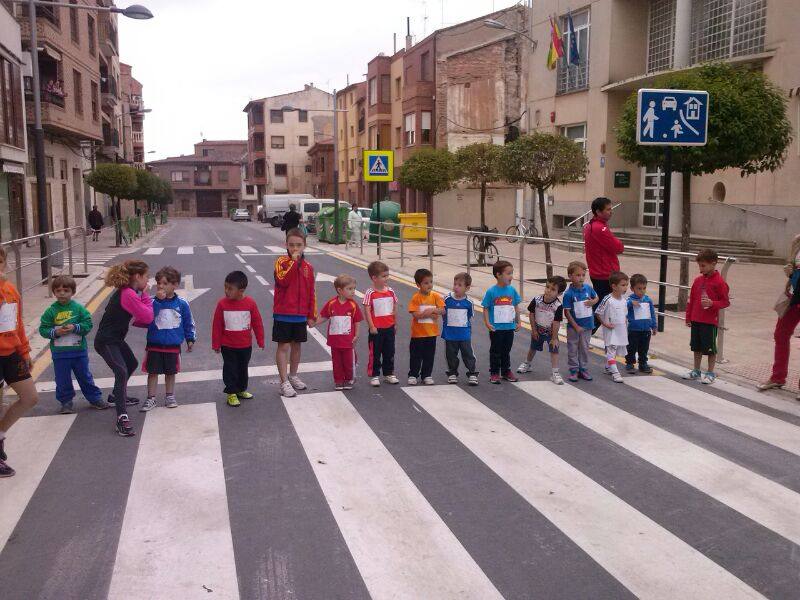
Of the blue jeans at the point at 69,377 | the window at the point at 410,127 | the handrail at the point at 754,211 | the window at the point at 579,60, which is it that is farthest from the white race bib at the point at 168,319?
the window at the point at 410,127

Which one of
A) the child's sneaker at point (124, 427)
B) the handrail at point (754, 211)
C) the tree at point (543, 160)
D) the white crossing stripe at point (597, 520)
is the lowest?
the white crossing stripe at point (597, 520)

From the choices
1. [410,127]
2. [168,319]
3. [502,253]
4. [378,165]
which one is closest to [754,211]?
[502,253]

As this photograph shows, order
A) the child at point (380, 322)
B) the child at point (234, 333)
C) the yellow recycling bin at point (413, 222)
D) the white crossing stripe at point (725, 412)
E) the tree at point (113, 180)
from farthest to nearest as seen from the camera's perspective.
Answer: the tree at point (113, 180), the yellow recycling bin at point (413, 222), the child at point (380, 322), the child at point (234, 333), the white crossing stripe at point (725, 412)

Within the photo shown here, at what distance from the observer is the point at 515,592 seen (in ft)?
11.8

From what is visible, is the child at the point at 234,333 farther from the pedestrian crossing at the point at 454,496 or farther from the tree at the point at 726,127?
the tree at the point at 726,127

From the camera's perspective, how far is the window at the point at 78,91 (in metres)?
33.2

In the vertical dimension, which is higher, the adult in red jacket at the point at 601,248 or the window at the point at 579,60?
the window at the point at 579,60

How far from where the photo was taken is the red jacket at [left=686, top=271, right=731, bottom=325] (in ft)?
24.8

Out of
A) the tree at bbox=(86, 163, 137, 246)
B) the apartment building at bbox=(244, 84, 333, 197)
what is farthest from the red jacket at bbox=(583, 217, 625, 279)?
the apartment building at bbox=(244, 84, 333, 197)

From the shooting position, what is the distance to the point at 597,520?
4.40 meters

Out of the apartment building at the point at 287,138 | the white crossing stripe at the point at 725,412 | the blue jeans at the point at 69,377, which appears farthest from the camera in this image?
the apartment building at the point at 287,138

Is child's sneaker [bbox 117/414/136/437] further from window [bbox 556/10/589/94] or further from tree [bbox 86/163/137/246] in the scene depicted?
tree [bbox 86/163/137/246]

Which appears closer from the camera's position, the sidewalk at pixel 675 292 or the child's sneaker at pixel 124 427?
the child's sneaker at pixel 124 427

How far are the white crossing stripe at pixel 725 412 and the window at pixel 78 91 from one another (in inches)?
1254
